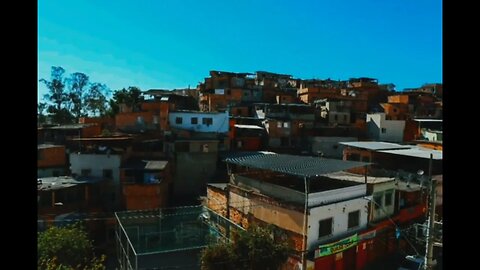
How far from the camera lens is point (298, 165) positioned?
32.7 feet

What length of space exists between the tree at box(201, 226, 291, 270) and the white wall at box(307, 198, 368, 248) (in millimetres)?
816

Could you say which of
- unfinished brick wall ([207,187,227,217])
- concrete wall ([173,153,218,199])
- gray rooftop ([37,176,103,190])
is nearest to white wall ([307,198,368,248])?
unfinished brick wall ([207,187,227,217])

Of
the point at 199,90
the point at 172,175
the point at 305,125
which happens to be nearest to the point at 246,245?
the point at 172,175

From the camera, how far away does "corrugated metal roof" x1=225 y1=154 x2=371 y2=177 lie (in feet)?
29.4

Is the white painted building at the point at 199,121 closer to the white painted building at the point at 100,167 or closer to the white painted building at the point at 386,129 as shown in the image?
the white painted building at the point at 100,167

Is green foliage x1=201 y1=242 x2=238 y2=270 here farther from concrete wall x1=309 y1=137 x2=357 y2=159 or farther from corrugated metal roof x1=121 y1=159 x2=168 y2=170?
concrete wall x1=309 y1=137 x2=357 y2=159

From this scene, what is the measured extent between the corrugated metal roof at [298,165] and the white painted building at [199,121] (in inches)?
313

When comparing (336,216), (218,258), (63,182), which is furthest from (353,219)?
(63,182)

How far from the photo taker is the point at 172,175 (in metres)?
16.0

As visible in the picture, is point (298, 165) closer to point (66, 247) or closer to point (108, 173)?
point (66, 247)
